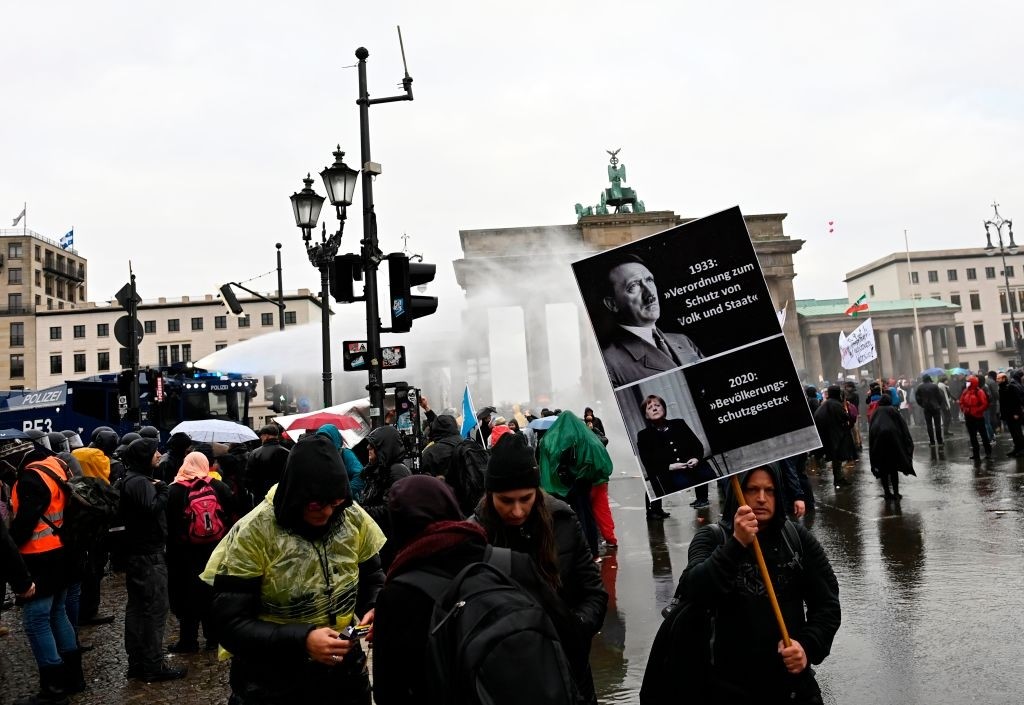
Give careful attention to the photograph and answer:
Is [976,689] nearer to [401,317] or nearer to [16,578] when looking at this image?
[16,578]

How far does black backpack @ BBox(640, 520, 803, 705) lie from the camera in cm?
292

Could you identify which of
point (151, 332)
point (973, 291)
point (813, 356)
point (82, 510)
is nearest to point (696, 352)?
point (82, 510)

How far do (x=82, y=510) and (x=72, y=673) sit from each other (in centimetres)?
109

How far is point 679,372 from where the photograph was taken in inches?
133

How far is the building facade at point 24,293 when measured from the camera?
8231 cm

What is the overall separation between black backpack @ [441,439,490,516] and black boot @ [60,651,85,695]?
3075mm

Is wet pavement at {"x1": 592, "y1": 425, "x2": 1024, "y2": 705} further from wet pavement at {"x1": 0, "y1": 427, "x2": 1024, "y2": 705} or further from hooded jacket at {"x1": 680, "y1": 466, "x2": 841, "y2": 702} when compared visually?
hooded jacket at {"x1": 680, "y1": 466, "x2": 841, "y2": 702}

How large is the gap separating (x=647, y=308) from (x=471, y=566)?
1.43 metres

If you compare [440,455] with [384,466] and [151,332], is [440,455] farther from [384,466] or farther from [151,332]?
[151,332]

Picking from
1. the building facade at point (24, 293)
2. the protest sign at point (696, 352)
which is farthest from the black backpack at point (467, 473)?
the building facade at point (24, 293)

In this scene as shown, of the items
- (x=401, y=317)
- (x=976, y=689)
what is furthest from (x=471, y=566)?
(x=401, y=317)

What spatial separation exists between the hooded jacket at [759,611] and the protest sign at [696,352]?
38 centimetres

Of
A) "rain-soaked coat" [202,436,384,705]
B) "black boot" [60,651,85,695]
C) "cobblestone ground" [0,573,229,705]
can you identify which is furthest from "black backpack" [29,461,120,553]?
"rain-soaked coat" [202,436,384,705]

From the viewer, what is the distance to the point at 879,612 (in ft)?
20.7
